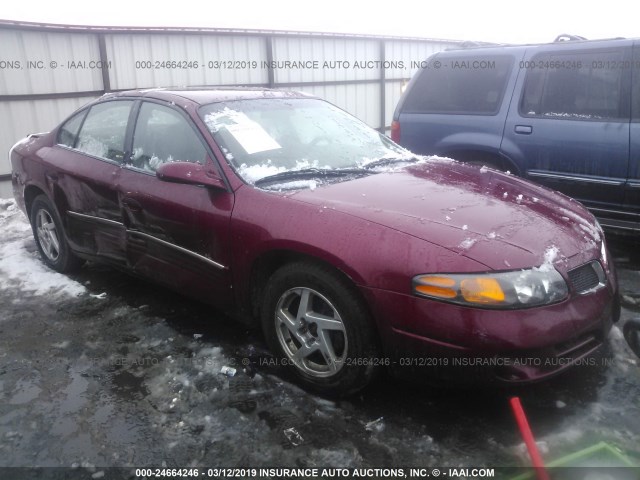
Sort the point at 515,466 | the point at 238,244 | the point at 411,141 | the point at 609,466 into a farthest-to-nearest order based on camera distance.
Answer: the point at 411,141, the point at 238,244, the point at 515,466, the point at 609,466

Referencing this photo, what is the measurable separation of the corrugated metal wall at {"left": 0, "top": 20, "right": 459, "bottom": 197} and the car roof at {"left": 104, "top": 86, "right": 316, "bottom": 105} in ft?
17.0

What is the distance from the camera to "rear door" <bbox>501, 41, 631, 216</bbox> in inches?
172

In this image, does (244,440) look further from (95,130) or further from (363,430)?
(95,130)

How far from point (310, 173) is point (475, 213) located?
992 mm

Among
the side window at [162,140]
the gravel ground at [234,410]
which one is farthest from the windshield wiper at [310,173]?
the gravel ground at [234,410]

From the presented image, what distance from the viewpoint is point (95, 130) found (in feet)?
13.6

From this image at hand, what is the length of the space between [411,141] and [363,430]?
361cm

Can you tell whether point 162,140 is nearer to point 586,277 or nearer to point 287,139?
point 287,139

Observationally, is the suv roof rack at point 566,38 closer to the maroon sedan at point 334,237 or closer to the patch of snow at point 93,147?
the maroon sedan at point 334,237

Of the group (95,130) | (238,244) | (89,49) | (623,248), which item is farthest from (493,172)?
(89,49)

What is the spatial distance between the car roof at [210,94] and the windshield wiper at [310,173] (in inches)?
31.6

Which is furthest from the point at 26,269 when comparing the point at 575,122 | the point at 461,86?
the point at 575,122

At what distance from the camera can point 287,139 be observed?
11.1 ft

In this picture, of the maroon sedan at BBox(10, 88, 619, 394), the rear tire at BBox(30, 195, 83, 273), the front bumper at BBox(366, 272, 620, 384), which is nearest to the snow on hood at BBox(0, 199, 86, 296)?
the rear tire at BBox(30, 195, 83, 273)
